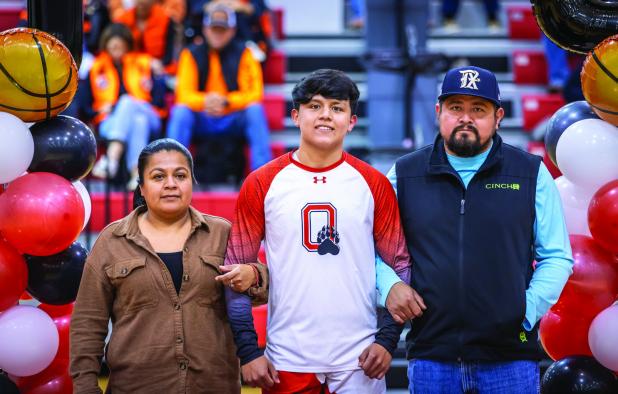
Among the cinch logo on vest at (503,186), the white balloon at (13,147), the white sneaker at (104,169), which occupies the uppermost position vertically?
the white balloon at (13,147)

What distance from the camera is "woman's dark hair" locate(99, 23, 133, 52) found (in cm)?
762

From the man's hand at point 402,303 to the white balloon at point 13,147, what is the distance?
5.13ft

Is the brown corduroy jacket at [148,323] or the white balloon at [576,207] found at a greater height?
the white balloon at [576,207]

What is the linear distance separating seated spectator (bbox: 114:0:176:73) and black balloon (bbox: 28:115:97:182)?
486 centimetres

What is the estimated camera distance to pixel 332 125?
306 centimetres

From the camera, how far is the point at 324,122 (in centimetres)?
305

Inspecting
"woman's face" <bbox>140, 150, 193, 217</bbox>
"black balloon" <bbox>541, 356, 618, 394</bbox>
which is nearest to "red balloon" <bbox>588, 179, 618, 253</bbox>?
"black balloon" <bbox>541, 356, 618, 394</bbox>

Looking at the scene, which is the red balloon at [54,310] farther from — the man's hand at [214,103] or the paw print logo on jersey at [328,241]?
the man's hand at [214,103]

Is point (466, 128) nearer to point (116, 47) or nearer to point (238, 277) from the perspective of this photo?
point (238, 277)

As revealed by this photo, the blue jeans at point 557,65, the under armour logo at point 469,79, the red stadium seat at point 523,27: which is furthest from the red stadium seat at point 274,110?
the under armour logo at point 469,79

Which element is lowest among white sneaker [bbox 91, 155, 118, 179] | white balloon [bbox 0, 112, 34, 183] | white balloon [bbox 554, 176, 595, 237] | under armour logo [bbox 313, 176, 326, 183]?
white sneaker [bbox 91, 155, 118, 179]

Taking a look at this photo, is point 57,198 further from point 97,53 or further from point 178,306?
point 97,53

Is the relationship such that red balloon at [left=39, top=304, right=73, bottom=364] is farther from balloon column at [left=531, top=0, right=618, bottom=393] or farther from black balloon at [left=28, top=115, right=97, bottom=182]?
balloon column at [left=531, top=0, right=618, bottom=393]

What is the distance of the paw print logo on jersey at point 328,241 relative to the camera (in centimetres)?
301
